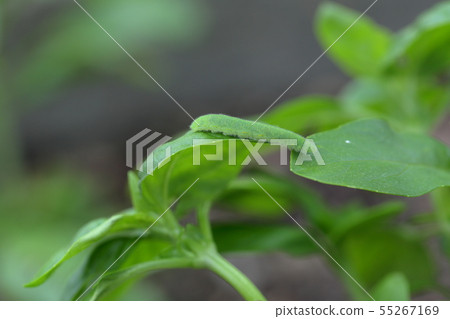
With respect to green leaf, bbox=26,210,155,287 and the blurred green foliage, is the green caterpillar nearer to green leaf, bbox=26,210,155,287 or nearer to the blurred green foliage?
green leaf, bbox=26,210,155,287

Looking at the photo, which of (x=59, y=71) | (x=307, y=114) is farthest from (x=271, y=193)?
(x=59, y=71)

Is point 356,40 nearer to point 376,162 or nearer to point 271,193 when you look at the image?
point 271,193

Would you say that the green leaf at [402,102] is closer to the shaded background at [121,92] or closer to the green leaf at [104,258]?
the green leaf at [104,258]

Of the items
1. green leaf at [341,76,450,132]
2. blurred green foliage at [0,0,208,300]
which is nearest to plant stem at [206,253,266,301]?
green leaf at [341,76,450,132]

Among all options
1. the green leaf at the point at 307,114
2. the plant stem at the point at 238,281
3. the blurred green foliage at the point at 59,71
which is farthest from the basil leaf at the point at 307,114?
the blurred green foliage at the point at 59,71

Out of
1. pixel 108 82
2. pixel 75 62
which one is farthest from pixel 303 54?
pixel 75 62
